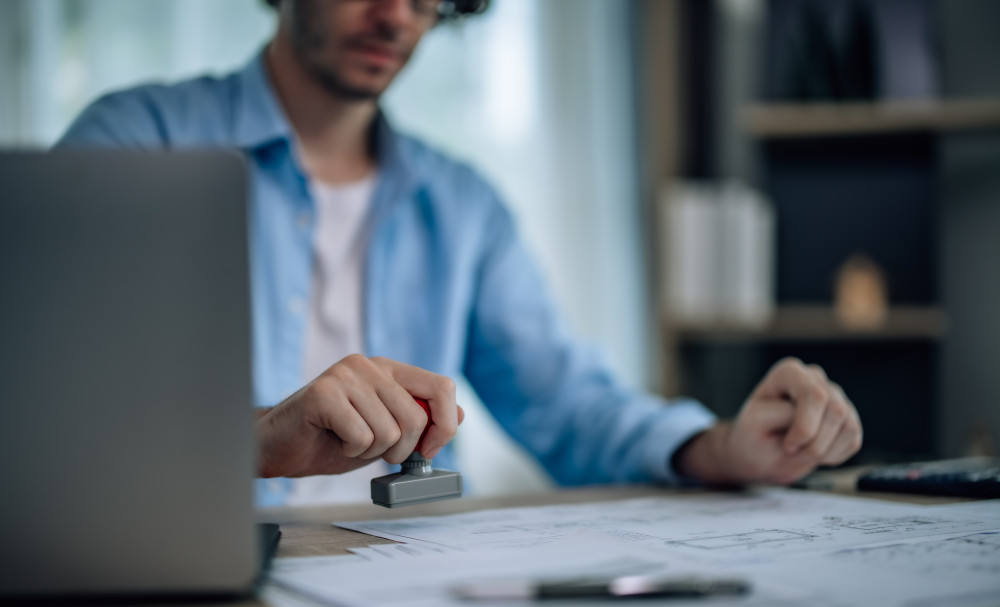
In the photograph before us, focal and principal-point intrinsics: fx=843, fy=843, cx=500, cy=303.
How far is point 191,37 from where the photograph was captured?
2.13m

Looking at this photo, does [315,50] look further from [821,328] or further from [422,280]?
[821,328]

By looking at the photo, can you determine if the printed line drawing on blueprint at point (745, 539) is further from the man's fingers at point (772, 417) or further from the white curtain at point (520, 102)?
the white curtain at point (520, 102)

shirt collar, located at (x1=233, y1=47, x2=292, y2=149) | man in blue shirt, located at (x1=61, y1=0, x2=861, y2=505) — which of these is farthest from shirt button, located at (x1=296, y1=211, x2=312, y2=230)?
shirt collar, located at (x1=233, y1=47, x2=292, y2=149)

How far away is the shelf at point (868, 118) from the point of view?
202 centimetres

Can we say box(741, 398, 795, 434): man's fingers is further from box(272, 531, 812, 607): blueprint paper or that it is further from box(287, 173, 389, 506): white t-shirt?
box(287, 173, 389, 506): white t-shirt

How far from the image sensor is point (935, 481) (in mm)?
844

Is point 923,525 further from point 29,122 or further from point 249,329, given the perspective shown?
point 29,122

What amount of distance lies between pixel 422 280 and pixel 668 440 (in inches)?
20.5

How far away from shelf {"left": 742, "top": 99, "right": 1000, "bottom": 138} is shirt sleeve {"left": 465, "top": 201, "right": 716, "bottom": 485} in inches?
37.4

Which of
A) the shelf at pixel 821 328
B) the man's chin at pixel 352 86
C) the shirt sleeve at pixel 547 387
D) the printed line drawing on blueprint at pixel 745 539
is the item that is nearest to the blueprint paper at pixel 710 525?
the printed line drawing on blueprint at pixel 745 539

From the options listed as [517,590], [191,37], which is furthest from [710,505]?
[191,37]

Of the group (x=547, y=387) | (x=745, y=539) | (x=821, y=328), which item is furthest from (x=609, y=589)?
(x=821, y=328)

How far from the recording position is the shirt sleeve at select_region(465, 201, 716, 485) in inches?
41.8

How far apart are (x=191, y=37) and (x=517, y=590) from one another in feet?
6.70
